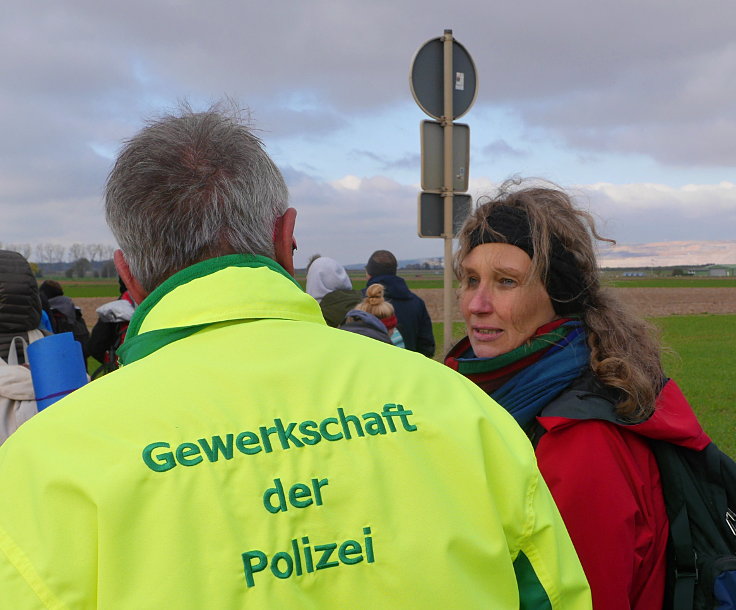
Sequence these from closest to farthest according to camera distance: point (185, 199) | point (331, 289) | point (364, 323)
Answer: point (185, 199)
point (364, 323)
point (331, 289)

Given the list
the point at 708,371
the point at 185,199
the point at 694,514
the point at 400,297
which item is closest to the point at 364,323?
the point at 400,297

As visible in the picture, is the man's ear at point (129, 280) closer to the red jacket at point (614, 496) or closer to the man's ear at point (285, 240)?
the man's ear at point (285, 240)

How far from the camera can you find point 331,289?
5438mm

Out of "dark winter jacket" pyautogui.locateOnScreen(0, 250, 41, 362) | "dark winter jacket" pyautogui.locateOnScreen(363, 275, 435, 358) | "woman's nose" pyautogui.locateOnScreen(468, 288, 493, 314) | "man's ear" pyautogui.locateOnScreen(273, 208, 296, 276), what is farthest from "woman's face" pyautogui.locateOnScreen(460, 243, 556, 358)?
"dark winter jacket" pyautogui.locateOnScreen(363, 275, 435, 358)

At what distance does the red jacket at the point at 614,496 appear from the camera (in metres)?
1.67

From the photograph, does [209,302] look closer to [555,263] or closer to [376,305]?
[555,263]

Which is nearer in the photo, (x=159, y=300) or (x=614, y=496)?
(x=159, y=300)

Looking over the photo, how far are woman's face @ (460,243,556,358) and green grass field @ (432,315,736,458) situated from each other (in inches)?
17.7

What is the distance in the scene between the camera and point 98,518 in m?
0.90

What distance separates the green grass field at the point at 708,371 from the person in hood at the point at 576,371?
9.3 inches

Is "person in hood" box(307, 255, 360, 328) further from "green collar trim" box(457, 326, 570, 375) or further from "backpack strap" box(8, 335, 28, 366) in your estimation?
"green collar trim" box(457, 326, 570, 375)

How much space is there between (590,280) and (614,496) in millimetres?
780

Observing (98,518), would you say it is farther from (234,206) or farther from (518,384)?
(518,384)

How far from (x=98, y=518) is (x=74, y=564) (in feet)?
0.22
